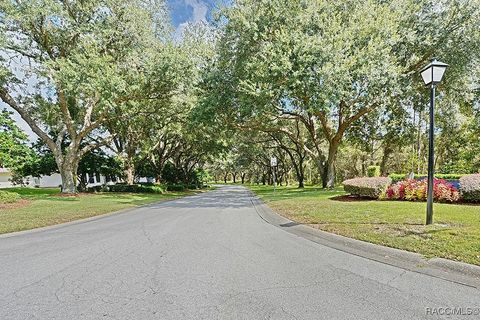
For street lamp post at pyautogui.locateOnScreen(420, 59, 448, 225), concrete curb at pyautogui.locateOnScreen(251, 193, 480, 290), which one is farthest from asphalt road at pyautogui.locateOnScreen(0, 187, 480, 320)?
street lamp post at pyautogui.locateOnScreen(420, 59, 448, 225)

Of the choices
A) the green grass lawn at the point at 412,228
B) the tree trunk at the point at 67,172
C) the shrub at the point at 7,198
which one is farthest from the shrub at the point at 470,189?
the tree trunk at the point at 67,172

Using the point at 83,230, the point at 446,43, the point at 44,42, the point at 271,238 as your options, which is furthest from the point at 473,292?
the point at 44,42

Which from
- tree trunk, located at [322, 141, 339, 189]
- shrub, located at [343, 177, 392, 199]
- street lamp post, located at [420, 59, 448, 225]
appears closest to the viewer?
street lamp post, located at [420, 59, 448, 225]

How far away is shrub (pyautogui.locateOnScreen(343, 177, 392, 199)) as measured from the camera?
11.6m

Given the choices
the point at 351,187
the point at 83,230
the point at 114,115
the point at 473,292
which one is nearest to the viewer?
the point at 473,292

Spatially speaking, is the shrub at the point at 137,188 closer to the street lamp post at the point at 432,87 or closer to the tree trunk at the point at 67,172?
the tree trunk at the point at 67,172

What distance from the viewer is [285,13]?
15773mm

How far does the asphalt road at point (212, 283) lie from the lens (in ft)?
9.73

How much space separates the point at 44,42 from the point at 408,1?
71.3 ft

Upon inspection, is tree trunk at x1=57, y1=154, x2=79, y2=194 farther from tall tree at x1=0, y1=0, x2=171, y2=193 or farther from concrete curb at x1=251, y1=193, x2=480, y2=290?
concrete curb at x1=251, y1=193, x2=480, y2=290

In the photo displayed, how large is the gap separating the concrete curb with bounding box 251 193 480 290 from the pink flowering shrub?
625cm

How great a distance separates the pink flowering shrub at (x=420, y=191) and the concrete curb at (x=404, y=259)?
6.25 metres

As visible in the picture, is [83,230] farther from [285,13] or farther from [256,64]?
[285,13]

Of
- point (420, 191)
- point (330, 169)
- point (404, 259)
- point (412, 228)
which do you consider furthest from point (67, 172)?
point (404, 259)
